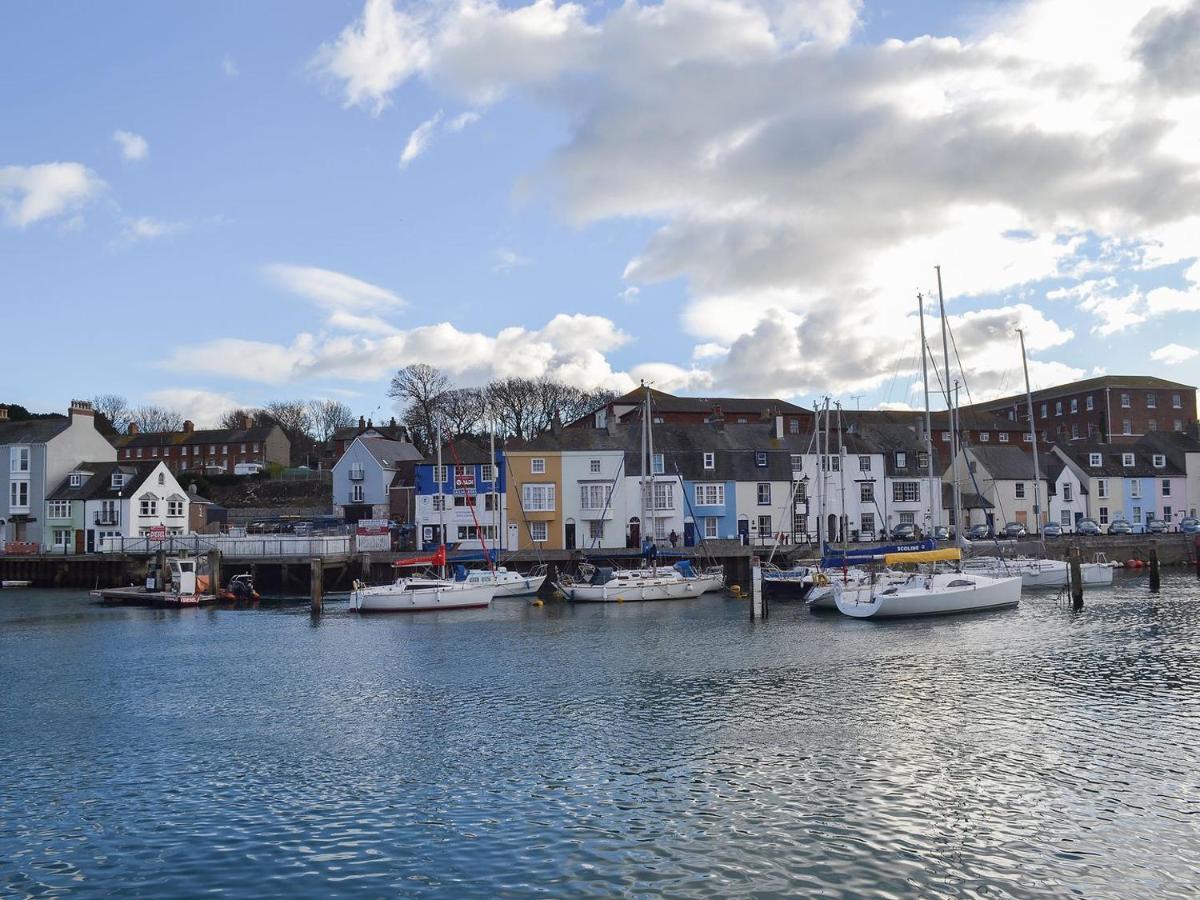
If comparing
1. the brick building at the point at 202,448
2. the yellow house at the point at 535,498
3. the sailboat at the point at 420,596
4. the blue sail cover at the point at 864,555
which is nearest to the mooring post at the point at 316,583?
the sailboat at the point at 420,596

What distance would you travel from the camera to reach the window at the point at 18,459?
8275cm

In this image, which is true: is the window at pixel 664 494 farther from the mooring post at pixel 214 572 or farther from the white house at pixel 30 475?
the white house at pixel 30 475

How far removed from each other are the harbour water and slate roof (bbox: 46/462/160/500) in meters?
45.6

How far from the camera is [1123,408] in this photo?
12050cm

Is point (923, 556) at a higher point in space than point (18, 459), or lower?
lower

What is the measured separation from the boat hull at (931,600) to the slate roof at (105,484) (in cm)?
5931

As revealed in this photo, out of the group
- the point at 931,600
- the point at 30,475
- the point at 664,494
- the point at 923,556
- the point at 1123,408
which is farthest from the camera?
the point at 1123,408

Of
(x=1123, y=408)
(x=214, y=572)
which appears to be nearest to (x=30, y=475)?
(x=214, y=572)

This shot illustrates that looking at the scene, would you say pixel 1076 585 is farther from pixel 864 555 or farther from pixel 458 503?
pixel 458 503

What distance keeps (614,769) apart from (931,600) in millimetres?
30229

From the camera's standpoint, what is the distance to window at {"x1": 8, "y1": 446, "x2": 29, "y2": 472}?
3258 inches

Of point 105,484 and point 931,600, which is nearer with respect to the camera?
point 931,600

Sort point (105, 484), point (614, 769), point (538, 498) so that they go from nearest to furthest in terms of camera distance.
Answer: point (614, 769) → point (538, 498) → point (105, 484)

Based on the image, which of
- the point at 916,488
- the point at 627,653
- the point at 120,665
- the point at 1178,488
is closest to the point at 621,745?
the point at 627,653
